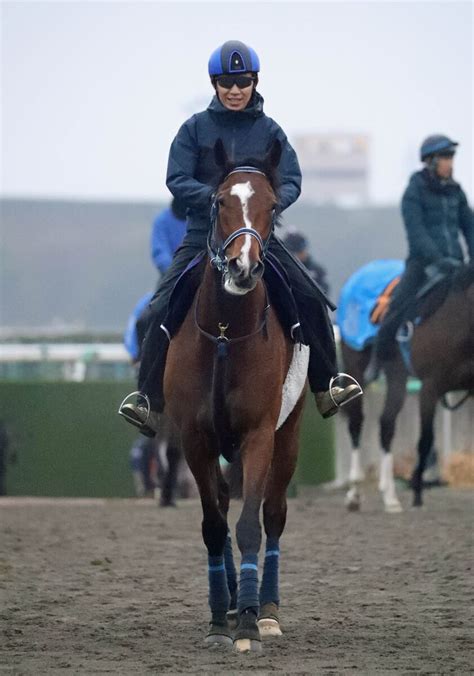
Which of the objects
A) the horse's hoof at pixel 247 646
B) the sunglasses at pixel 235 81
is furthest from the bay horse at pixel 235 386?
the sunglasses at pixel 235 81

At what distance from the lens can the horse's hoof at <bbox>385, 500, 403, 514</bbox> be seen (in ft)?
47.2

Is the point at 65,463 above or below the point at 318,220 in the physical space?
below

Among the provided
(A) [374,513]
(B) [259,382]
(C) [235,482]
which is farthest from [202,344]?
(A) [374,513]

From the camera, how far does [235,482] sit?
9.68 meters

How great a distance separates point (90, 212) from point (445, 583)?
259 feet

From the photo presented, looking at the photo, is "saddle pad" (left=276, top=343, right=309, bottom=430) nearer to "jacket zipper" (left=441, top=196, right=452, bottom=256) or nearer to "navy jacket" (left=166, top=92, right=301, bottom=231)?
"navy jacket" (left=166, top=92, right=301, bottom=231)

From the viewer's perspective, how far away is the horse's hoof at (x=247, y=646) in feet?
22.8

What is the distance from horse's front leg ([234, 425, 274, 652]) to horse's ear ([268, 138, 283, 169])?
4.08ft

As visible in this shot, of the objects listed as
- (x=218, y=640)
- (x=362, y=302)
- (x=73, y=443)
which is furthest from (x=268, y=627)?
(x=73, y=443)

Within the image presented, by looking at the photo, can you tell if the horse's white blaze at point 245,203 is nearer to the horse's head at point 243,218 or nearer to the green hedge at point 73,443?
the horse's head at point 243,218

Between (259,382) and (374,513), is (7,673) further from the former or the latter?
(374,513)

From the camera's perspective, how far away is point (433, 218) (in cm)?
1410

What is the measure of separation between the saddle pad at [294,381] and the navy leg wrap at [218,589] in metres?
0.75

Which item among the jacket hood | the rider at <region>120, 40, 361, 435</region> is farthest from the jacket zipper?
the jacket hood
